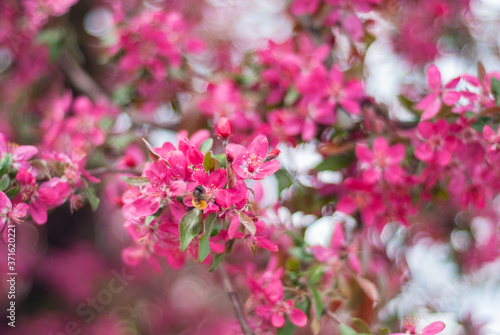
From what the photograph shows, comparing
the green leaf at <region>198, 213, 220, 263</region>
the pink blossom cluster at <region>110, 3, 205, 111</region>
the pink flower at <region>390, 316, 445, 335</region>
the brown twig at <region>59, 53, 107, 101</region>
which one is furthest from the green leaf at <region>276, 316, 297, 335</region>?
the brown twig at <region>59, 53, 107, 101</region>

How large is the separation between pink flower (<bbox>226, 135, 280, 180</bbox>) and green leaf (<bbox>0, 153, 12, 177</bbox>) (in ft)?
1.38

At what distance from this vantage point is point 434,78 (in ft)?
3.42

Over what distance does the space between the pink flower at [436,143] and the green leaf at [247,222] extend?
1.81 feet

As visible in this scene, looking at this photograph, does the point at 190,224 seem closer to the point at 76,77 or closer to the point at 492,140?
the point at 492,140

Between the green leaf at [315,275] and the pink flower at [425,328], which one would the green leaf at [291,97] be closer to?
the green leaf at [315,275]

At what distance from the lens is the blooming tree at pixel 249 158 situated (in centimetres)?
80

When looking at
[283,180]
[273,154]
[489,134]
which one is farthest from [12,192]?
[489,134]

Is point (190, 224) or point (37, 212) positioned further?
point (37, 212)

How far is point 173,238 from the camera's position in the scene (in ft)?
2.66

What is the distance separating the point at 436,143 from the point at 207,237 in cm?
64

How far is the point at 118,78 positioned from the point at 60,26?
37 cm

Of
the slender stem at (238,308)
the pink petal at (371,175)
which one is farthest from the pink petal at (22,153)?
the pink petal at (371,175)

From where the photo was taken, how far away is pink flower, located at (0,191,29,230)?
77cm

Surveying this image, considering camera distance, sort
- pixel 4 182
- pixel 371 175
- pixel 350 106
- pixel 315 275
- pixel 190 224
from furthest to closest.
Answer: pixel 350 106
pixel 371 175
pixel 315 275
pixel 4 182
pixel 190 224
